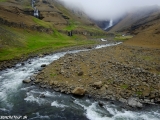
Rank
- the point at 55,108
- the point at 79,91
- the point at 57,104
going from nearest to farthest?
the point at 55,108, the point at 57,104, the point at 79,91

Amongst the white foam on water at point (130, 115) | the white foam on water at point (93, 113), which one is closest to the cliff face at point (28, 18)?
the white foam on water at point (93, 113)

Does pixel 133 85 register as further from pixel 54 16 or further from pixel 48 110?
pixel 54 16

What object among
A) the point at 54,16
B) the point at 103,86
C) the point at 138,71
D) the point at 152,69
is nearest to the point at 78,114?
the point at 103,86

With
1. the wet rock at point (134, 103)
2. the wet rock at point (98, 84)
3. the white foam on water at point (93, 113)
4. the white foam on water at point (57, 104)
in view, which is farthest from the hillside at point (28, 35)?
the wet rock at point (134, 103)

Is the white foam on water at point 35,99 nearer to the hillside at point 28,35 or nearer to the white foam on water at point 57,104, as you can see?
the white foam on water at point 57,104

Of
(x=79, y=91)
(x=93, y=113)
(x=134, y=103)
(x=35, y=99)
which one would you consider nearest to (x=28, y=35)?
(x=35, y=99)

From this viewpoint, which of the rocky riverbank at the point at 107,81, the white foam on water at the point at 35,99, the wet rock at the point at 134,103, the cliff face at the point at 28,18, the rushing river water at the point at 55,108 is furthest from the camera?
the cliff face at the point at 28,18

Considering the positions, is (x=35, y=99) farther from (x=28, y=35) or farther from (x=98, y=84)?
(x=28, y=35)

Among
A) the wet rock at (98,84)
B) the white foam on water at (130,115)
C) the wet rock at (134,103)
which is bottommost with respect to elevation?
the white foam on water at (130,115)

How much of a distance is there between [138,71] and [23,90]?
20.5 metres

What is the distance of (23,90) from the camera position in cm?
2816

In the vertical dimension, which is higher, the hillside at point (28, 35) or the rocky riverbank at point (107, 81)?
the hillside at point (28, 35)

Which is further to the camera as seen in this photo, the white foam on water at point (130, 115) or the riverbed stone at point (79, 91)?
the riverbed stone at point (79, 91)

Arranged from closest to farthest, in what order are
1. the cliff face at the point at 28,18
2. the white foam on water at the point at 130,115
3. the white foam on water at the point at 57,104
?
the white foam on water at the point at 130,115 < the white foam on water at the point at 57,104 < the cliff face at the point at 28,18
